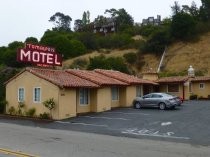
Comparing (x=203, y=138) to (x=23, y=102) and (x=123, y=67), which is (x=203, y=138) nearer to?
(x=23, y=102)

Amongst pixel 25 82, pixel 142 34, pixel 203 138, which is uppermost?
pixel 142 34

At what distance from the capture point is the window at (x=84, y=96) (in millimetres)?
35247

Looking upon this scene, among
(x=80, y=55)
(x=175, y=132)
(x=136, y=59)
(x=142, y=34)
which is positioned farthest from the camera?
(x=142, y=34)

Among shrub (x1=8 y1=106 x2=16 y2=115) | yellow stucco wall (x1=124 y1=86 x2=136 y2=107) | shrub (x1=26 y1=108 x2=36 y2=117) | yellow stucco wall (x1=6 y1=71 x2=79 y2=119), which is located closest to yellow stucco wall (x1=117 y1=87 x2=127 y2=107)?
yellow stucco wall (x1=124 y1=86 x2=136 y2=107)

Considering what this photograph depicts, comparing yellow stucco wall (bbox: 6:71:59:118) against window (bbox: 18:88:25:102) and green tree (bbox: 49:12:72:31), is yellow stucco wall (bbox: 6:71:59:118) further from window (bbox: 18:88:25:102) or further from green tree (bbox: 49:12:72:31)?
green tree (bbox: 49:12:72:31)

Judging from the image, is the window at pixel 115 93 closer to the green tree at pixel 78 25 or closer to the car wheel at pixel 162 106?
the car wheel at pixel 162 106

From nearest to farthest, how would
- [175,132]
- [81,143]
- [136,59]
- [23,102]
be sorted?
[81,143], [175,132], [23,102], [136,59]

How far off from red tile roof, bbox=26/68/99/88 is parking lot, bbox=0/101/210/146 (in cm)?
259

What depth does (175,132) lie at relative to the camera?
23781 mm

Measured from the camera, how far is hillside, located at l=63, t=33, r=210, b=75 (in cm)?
8286

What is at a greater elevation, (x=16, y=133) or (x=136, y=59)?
(x=136, y=59)

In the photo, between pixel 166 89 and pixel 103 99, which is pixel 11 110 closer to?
pixel 103 99

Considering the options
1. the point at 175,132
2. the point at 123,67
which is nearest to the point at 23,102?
the point at 175,132

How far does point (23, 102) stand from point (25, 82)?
166 cm
